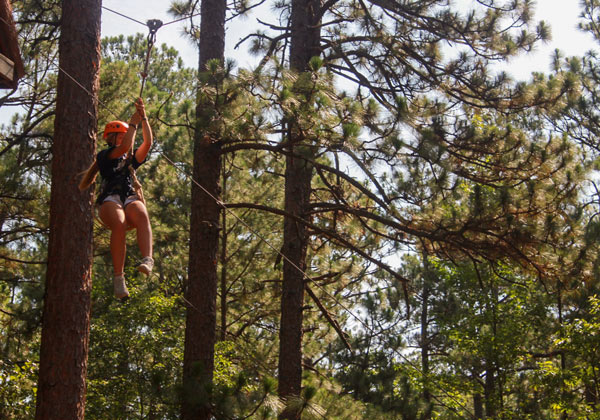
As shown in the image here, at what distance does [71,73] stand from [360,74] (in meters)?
4.36

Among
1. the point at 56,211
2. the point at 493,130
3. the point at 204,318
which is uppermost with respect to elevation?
the point at 493,130

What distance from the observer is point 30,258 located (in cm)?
1390

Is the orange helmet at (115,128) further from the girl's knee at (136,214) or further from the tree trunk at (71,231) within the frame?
the tree trunk at (71,231)

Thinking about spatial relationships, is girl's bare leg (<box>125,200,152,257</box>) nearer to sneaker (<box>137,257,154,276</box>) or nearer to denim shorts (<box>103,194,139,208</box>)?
denim shorts (<box>103,194,139,208</box>)

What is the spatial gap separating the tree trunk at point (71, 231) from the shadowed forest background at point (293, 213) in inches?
0.9

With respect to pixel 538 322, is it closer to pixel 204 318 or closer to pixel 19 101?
pixel 204 318

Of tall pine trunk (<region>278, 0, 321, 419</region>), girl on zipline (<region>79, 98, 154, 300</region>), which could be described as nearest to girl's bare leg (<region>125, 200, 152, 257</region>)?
girl on zipline (<region>79, 98, 154, 300</region>)

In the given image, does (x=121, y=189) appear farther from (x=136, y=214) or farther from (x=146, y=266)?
(x=146, y=266)

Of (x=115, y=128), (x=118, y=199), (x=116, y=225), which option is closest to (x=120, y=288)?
(x=116, y=225)

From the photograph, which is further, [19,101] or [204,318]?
[19,101]

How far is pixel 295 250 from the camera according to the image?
32.3ft

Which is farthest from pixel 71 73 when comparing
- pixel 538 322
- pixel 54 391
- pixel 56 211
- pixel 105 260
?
pixel 538 322

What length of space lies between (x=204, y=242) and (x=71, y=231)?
6.39ft

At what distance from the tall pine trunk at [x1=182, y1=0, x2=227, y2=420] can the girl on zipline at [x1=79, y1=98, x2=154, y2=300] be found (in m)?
1.89
